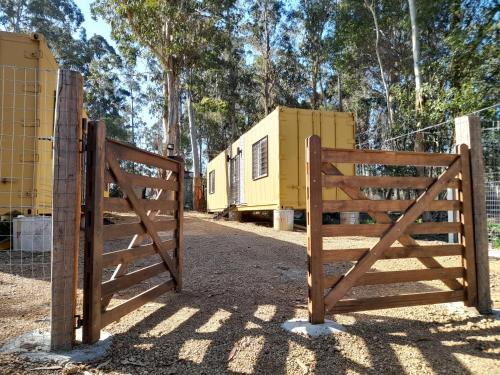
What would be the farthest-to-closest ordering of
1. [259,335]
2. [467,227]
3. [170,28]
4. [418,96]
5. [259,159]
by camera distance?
1. [170,28]
2. [418,96]
3. [259,159]
4. [467,227]
5. [259,335]

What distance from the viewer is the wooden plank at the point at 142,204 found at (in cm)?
321

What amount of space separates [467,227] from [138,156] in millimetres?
3142

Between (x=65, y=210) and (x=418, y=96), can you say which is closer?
(x=65, y=210)

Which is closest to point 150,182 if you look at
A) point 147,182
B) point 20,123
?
point 147,182

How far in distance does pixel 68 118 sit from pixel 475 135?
3.62 metres

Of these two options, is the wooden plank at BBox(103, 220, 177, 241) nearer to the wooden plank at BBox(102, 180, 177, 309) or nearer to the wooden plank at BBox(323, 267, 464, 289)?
the wooden plank at BBox(102, 180, 177, 309)

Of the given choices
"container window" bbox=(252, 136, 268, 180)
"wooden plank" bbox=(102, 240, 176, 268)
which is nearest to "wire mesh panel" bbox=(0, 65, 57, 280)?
"wooden plank" bbox=(102, 240, 176, 268)

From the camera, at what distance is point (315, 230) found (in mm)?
3395

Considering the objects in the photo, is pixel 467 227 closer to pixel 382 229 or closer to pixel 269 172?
pixel 382 229

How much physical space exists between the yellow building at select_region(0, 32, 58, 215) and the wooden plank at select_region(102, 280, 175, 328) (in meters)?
3.10

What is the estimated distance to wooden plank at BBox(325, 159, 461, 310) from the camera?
3434mm

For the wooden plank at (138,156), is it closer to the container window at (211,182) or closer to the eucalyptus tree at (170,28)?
the eucalyptus tree at (170,28)

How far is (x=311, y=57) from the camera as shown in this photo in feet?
91.1

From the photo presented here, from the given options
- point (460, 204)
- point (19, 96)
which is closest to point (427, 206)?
point (460, 204)
